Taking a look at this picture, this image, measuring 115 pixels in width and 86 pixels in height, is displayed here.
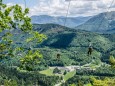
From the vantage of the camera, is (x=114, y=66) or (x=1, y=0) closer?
(x=1, y=0)

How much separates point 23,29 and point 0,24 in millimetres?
1883

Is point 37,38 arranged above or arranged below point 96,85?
above

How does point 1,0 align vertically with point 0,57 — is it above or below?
above

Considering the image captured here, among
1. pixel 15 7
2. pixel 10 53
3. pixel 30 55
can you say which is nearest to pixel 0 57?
pixel 10 53

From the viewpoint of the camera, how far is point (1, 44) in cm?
2239

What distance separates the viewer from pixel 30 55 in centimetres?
2280

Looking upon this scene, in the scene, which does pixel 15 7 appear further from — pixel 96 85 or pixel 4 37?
pixel 96 85

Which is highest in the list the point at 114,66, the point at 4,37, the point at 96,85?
the point at 4,37

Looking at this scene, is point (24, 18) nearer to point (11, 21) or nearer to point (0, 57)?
point (11, 21)

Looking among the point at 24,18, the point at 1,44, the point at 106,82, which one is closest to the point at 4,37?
the point at 1,44

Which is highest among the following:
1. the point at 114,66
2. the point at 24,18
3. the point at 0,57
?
the point at 24,18

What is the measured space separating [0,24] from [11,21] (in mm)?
863

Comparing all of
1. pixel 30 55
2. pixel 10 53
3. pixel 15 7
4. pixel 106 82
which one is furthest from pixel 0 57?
pixel 106 82

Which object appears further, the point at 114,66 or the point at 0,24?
the point at 114,66
